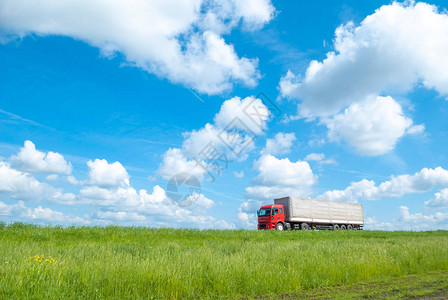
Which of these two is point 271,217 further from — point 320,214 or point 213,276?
point 213,276

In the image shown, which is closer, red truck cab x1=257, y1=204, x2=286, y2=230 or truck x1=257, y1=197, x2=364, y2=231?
red truck cab x1=257, y1=204, x2=286, y2=230

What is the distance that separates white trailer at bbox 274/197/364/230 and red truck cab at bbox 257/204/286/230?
109cm

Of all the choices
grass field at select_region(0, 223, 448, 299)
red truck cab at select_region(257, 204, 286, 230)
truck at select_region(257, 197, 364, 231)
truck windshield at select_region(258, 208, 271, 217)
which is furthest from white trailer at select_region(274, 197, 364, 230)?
grass field at select_region(0, 223, 448, 299)

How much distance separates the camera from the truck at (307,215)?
32844 millimetres

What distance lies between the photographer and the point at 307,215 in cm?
3572

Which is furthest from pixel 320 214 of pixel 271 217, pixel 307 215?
pixel 271 217

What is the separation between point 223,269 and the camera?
7.66 metres

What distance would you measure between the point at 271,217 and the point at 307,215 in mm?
6065

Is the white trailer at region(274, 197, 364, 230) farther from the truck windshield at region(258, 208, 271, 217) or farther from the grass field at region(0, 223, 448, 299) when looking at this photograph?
the grass field at region(0, 223, 448, 299)

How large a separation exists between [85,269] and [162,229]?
14025 mm

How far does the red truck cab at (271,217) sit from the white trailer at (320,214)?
1087 mm

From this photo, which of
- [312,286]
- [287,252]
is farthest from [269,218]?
[312,286]

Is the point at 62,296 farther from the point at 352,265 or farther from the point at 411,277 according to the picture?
the point at 411,277

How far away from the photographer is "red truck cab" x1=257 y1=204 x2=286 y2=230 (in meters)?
32.1
